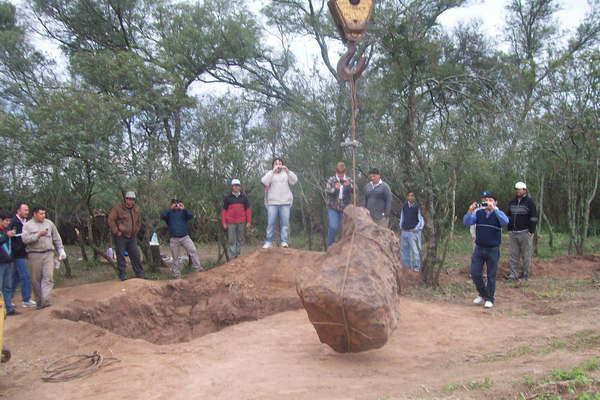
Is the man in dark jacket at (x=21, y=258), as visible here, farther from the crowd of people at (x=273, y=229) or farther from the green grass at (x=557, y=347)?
the green grass at (x=557, y=347)

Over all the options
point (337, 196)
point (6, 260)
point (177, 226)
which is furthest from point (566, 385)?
point (177, 226)

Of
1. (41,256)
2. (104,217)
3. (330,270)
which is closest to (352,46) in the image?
(330,270)

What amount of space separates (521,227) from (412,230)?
78.4 inches

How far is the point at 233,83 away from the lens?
16.3 m

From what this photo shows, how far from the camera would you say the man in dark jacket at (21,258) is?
8.45m

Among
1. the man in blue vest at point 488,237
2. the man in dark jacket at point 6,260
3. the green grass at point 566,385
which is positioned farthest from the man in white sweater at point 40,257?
the green grass at point 566,385

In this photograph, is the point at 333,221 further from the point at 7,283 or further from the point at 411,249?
the point at 7,283

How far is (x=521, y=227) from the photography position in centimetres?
998

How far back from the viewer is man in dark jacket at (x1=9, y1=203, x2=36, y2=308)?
8.45m

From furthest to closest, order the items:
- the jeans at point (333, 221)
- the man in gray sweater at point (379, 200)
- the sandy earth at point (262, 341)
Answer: the jeans at point (333, 221), the man in gray sweater at point (379, 200), the sandy earth at point (262, 341)

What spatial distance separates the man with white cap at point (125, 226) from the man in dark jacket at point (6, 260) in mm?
1902

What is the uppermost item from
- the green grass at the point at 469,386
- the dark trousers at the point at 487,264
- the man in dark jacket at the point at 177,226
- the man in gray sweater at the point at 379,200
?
the man in gray sweater at the point at 379,200

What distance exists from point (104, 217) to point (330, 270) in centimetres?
1232

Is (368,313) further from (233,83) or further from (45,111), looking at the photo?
(233,83)
